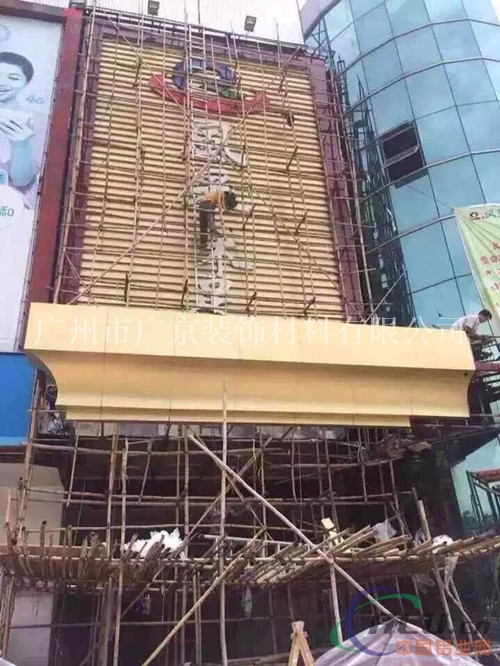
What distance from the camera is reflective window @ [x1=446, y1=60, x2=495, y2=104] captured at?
12.2 meters

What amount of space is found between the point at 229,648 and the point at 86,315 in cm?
513

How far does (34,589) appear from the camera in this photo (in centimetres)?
729

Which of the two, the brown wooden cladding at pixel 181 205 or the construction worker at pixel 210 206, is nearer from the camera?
the brown wooden cladding at pixel 181 205

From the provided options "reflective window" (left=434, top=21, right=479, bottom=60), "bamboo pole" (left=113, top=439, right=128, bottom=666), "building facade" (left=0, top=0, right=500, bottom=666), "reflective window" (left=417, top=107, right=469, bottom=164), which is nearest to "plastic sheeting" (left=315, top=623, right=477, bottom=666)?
"building facade" (left=0, top=0, right=500, bottom=666)

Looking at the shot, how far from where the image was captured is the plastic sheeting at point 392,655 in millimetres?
4738

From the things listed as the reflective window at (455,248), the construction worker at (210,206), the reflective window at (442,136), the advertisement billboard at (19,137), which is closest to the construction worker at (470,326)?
the reflective window at (455,248)

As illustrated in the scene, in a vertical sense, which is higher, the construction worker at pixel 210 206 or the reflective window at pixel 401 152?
the reflective window at pixel 401 152

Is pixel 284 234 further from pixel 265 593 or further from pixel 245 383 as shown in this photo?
pixel 265 593

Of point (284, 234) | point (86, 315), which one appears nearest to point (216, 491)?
point (86, 315)

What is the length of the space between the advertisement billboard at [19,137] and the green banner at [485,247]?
7056 mm

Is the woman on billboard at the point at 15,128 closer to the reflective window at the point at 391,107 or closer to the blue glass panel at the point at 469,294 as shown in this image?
the reflective window at the point at 391,107

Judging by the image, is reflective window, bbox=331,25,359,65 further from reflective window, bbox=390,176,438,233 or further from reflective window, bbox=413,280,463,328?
reflective window, bbox=413,280,463,328

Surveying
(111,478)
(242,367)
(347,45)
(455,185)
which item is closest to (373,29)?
(347,45)

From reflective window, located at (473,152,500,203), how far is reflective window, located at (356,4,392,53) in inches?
147
